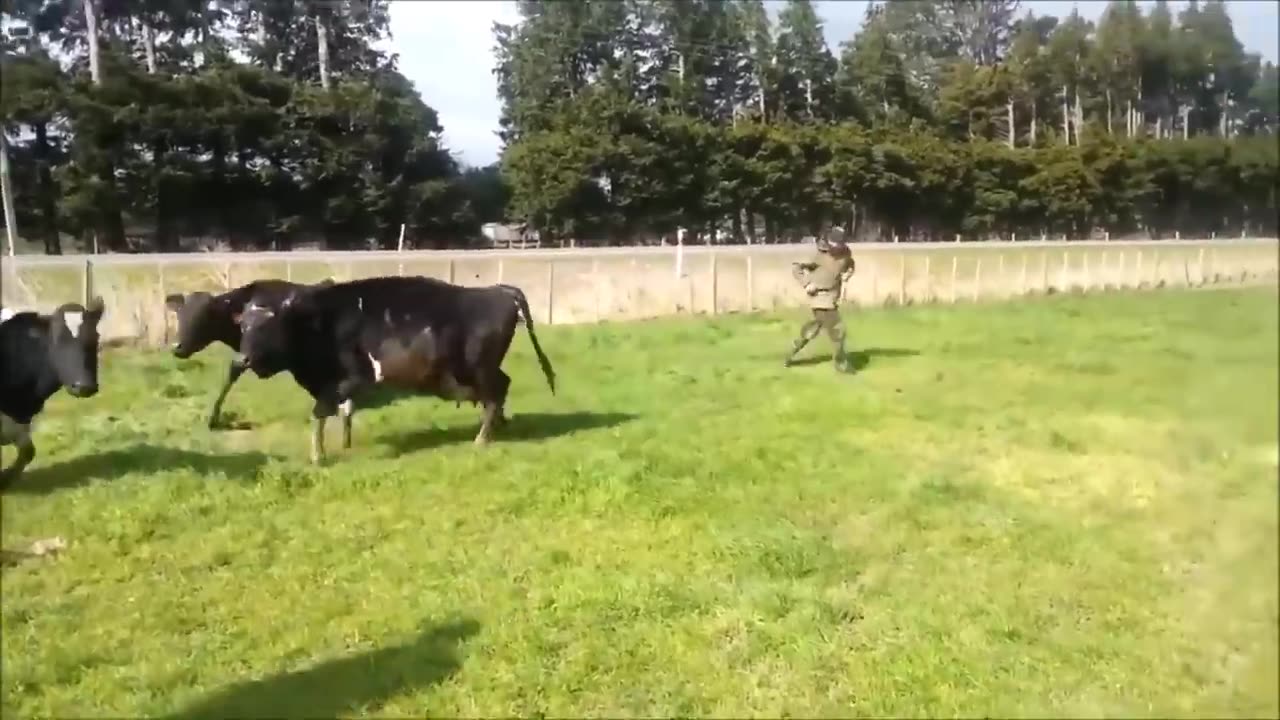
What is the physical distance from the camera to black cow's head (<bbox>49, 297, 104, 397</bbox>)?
2068mm

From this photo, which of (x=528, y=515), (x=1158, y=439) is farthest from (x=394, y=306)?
(x=1158, y=439)

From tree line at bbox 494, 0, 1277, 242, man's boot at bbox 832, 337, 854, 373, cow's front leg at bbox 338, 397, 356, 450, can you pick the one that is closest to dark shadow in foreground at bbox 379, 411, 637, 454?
cow's front leg at bbox 338, 397, 356, 450

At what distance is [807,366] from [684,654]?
138 cm

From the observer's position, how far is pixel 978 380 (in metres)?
2.92

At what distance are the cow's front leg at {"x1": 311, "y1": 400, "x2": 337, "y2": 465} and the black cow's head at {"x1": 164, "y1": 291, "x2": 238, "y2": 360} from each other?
355 millimetres

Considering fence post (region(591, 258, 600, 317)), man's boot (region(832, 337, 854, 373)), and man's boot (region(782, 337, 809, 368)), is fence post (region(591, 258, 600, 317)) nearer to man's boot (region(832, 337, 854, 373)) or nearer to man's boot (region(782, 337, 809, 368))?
man's boot (region(782, 337, 809, 368))

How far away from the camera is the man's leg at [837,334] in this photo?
3262 mm

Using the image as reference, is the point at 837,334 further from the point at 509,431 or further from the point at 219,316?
the point at 219,316

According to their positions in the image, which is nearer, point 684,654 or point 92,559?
point 684,654

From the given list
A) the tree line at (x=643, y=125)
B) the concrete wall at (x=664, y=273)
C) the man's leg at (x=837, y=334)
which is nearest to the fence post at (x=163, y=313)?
the concrete wall at (x=664, y=273)

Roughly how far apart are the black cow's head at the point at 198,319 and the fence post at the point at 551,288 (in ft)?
1.75

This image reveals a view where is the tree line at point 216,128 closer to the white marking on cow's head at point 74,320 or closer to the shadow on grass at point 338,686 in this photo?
the white marking on cow's head at point 74,320

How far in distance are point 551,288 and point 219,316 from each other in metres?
0.79

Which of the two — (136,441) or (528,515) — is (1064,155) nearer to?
(528,515)
